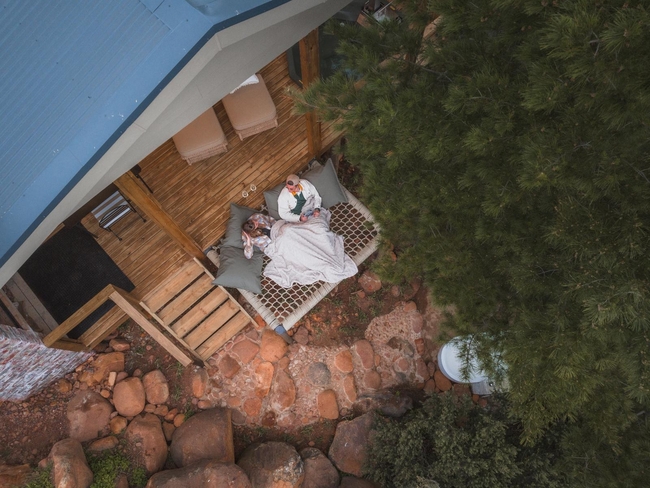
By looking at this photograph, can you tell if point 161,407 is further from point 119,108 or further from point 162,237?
point 119,108

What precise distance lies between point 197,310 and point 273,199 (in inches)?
68.7

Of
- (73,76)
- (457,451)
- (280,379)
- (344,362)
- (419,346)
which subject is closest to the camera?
(73,76)

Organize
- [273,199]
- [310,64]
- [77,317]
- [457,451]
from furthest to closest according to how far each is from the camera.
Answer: [273,199], [457,451], [77,317], [310,64]

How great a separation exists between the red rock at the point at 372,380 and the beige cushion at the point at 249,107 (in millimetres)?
3671

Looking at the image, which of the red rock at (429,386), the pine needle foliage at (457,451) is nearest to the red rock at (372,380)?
the pine needle foliage at (457,451)

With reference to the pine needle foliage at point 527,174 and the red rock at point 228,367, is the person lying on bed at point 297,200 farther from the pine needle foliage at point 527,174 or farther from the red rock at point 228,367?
the red rock at point 228,367

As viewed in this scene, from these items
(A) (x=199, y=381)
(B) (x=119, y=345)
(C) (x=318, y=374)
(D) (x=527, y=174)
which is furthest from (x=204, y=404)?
(D) (x=527, y=174)

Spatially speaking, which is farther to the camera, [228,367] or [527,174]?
[228,367]

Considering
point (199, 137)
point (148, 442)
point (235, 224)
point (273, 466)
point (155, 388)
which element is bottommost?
point (273, 466)

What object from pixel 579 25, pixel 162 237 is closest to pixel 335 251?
pixel 162 237

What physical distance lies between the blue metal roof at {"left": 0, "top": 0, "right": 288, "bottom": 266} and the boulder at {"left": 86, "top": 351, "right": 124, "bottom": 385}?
10.2ft

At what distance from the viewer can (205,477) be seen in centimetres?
475

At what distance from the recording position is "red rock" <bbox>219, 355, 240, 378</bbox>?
18.6 feet

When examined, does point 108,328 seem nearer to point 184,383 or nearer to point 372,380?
point 184,383
